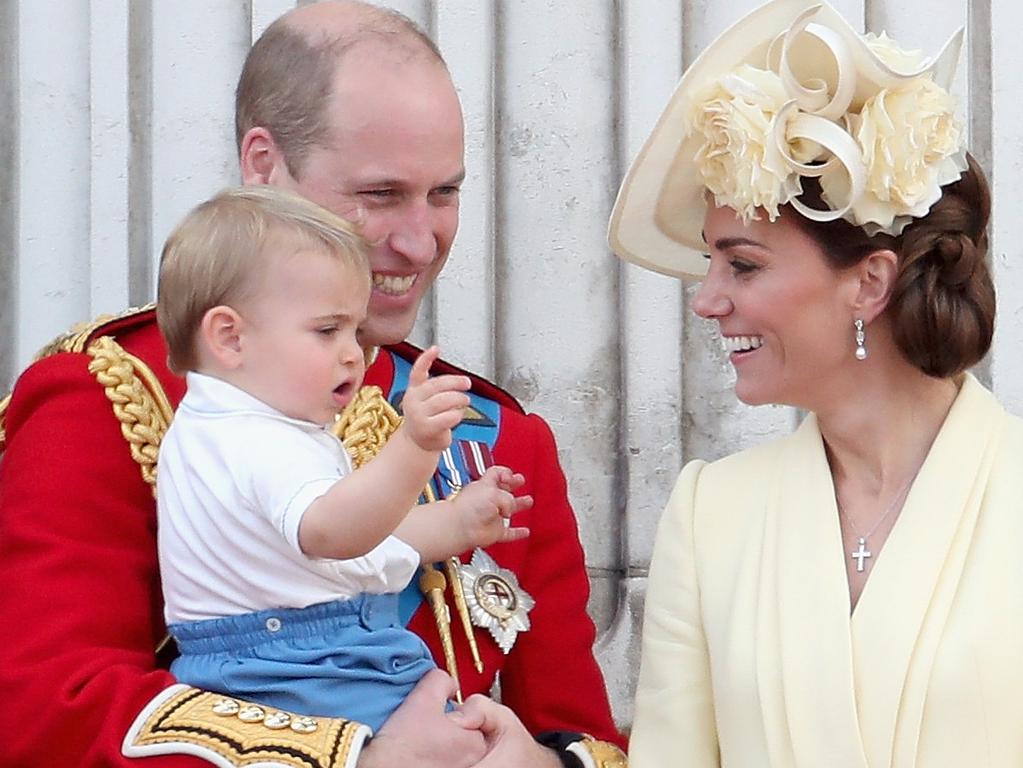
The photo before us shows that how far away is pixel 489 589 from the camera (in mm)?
2773

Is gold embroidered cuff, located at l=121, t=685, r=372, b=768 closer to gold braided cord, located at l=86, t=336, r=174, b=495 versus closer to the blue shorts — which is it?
the blue shorts

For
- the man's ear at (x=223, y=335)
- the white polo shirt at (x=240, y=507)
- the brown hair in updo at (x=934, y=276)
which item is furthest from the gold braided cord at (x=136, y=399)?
the brown hair in updo at (x=934, y=276)

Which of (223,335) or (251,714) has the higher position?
(223,335)

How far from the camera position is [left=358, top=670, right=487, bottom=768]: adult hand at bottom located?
95.2 inches

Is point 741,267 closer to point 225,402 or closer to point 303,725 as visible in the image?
point 225,402

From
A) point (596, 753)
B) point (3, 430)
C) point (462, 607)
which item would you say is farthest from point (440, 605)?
point (3, 430)

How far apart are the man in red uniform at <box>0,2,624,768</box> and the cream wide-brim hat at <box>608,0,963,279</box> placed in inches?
10.3

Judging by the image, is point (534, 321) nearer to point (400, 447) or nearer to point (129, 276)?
point (129, 276)

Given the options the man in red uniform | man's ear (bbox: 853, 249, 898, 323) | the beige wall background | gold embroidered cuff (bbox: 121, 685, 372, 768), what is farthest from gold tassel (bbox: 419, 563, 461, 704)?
the beige wall background

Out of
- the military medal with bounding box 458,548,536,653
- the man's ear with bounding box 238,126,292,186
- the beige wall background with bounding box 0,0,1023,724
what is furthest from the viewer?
the beige wall background with bounding box 0,0,1023,724

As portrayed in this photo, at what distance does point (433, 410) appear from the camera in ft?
7.54

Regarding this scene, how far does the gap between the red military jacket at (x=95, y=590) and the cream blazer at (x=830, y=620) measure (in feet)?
0.75

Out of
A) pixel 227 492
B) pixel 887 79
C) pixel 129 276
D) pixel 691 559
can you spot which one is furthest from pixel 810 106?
pixel 129 276

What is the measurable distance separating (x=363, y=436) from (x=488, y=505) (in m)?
0.20
